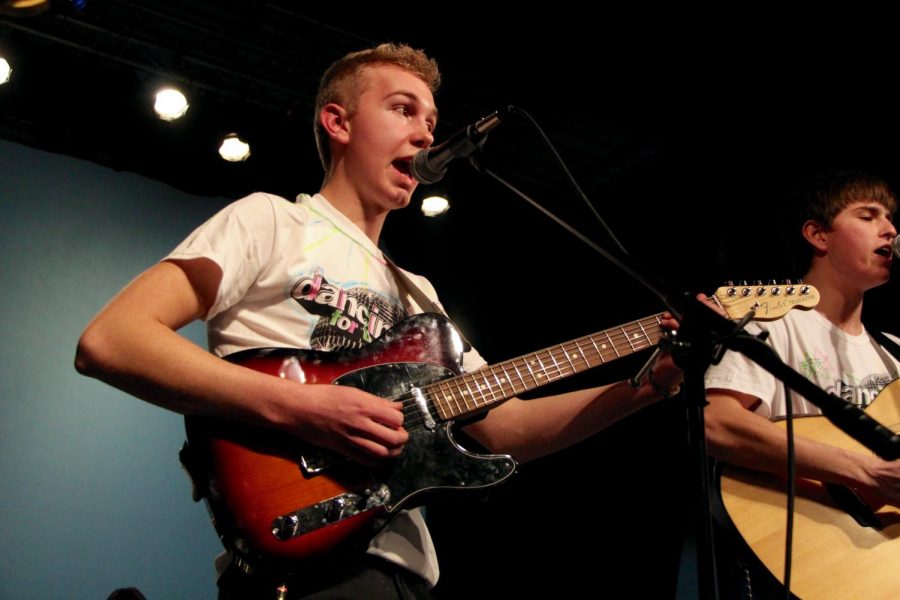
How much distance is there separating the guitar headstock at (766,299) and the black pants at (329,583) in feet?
4.16

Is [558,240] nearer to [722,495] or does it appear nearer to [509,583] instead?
[509,583]

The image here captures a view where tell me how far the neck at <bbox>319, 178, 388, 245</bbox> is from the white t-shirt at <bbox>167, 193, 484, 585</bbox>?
189mm

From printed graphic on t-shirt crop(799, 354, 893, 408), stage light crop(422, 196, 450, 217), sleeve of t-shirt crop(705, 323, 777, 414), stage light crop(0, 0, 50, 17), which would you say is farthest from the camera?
stage light crop(422, 196, 450, 217)

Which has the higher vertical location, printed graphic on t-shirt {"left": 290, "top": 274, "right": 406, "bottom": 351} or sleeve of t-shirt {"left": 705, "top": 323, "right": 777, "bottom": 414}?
printed graphic on t-shirt {"left": 290, "top": 274, "right": 406, "bottom": 351}

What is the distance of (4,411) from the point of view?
4613mm

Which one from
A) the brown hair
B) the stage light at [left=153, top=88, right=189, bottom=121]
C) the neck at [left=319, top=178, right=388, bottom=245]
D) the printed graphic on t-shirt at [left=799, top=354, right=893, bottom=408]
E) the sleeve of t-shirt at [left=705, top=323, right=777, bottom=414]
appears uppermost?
the stage light at [left=153, top=88, right=189, bottom=121]

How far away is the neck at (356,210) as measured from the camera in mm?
2514

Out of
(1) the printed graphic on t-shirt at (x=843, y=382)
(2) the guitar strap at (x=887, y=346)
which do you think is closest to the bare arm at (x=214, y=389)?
(1) the printed graphic on t-shirt at (x=843, y=382)

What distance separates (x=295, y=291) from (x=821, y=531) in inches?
76.8

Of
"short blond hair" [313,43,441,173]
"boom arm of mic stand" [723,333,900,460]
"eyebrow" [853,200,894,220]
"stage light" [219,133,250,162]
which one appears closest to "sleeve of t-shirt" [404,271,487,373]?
"short blond hair" [313,43,441,173]

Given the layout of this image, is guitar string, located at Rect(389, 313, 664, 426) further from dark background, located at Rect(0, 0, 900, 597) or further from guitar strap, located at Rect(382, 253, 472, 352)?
dark background, located at Rect(0, 0, 900, 597)

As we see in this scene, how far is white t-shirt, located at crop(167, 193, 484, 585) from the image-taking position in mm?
1936

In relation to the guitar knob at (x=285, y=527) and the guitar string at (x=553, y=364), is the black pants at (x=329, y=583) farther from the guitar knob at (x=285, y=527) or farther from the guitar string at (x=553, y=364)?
the guitar string at (x=553, y=364)

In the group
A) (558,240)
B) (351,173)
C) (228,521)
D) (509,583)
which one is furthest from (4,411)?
(558,240)
